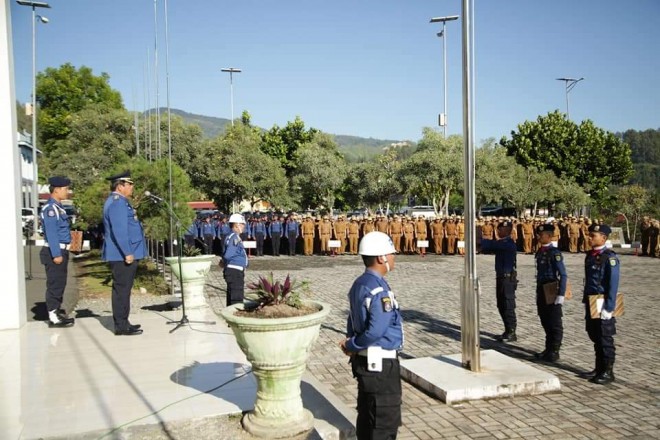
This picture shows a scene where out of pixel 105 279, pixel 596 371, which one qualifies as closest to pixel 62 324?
Result: pixel 105 279

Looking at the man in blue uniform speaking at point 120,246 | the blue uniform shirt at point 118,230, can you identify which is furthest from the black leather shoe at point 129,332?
the blue uniform shirt at point 118,230

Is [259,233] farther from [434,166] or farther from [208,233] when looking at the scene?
[434,166]

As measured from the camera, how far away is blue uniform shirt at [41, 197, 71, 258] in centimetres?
795

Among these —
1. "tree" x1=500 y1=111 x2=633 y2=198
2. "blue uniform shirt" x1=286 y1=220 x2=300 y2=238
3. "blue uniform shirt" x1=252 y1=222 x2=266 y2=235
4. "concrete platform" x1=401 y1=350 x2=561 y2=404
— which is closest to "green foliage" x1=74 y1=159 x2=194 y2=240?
"concrete platform" x1=401 y1=350 x2=561 y2=404

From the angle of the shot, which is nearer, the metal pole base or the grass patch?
the metal pole base

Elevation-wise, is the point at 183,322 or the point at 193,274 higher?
the point at 193,274

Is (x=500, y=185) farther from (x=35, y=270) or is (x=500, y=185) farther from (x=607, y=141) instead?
(x=35, y=270)

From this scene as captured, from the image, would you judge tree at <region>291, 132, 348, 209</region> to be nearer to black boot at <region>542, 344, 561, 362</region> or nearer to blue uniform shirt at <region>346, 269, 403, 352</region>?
black boot at <region>542, 344, 561, 362</region>

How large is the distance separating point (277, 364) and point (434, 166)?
2578cm

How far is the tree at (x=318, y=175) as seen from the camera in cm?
3362

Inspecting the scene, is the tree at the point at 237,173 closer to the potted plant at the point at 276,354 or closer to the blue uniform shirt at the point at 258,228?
the blue uniform shirt at the point at 258,228

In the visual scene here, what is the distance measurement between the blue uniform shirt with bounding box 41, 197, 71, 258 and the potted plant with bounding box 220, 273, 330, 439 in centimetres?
466

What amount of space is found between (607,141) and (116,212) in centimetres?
4259

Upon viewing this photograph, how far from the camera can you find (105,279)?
1508 cm
